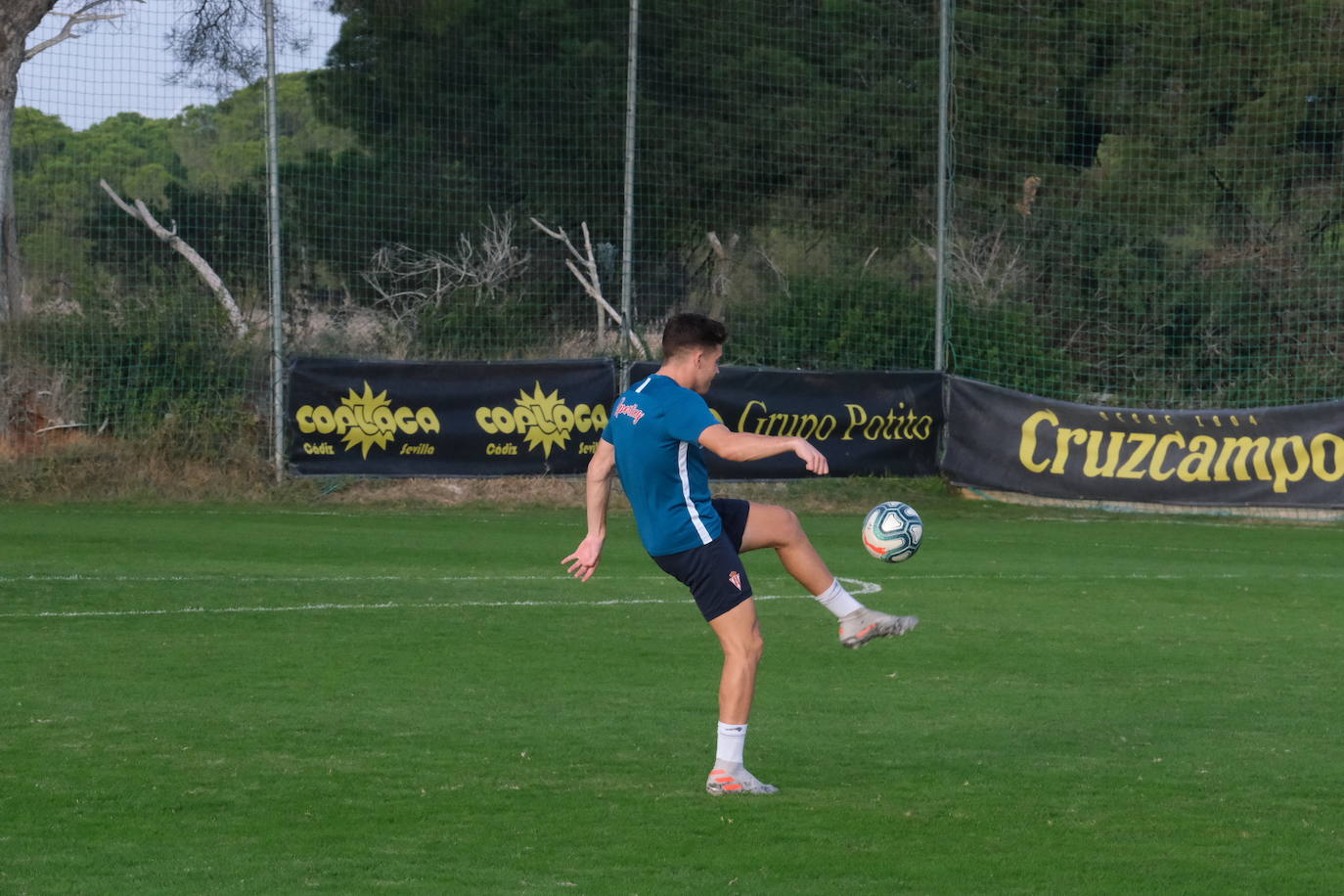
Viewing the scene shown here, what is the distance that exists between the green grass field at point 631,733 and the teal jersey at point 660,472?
983 millimetres

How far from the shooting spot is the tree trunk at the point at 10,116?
21.0m

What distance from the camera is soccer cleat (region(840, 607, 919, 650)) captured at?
21.5 ft

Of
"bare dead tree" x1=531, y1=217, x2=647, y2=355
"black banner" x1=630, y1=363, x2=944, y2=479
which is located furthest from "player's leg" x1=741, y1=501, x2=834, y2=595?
"bare dead tree" x1=531, y1=217, x2=647, y2=355

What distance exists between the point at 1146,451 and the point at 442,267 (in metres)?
10.7

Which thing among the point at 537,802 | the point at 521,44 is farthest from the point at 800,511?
the point at 537,802

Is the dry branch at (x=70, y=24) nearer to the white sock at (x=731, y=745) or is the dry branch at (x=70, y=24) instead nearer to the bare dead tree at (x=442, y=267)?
the bare dead tree at (x=442, y=267)

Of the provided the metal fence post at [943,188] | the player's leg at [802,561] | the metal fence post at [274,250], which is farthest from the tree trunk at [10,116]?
the player's leg at [802,561]

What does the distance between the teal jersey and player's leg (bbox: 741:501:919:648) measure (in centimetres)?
25

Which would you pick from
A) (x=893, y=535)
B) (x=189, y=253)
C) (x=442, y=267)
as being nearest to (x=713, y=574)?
(x=893, y=535)

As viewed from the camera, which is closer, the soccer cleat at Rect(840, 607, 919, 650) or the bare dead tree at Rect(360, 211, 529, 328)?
the soccer cleat at Rect(840, 607, 919, 650)

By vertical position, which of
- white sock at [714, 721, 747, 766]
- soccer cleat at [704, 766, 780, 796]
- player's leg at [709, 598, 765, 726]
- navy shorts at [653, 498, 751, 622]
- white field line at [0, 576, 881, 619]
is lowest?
white field line at [0, 576, 881, 619]

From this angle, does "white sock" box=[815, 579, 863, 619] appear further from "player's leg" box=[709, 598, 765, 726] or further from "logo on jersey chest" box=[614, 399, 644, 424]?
"logo on jersey chest" box=[614, 399, 644, 424]

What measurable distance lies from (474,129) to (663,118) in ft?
9.08

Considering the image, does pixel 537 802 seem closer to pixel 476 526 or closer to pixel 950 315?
pixel 476 526
